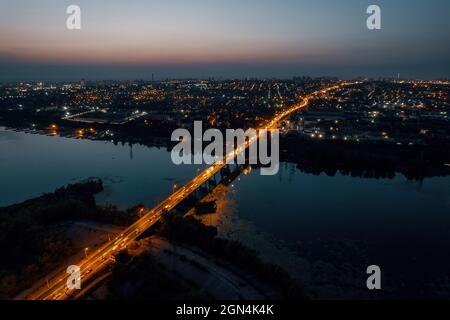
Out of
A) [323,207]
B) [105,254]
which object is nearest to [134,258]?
[105,254]

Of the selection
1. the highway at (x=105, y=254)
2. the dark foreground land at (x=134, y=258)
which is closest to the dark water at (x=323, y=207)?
the dark foreground land at (x=134, y=258)

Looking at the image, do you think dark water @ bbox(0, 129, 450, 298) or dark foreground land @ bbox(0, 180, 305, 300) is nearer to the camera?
dark foreground land @ bbox(0, 180, 305, 300)

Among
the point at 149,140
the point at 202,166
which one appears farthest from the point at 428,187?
the point at 149,140

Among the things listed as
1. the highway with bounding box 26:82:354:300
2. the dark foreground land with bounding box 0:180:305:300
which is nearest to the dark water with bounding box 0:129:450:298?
the dark foreground land with bounding box 0:180:305:300

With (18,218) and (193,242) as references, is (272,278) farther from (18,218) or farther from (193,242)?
(18,218)

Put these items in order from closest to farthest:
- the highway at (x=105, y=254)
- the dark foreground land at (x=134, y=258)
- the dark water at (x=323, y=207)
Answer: the highway at (x=105, y=254), the dark foreground land at (x=134, y=258), the dark water at (x=323, y=207)

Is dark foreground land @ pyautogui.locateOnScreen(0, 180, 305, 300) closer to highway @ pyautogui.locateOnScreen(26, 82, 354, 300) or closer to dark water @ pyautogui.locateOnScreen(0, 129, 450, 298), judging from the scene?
highway @ pyautogui.locateOnScreen(26, 82, 354, 300)

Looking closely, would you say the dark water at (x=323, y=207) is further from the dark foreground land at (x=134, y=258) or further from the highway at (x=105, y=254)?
the highway at (x=105, y=254)

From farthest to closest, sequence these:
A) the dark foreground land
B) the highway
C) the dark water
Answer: the dark water < the dark foreground land < the highway
